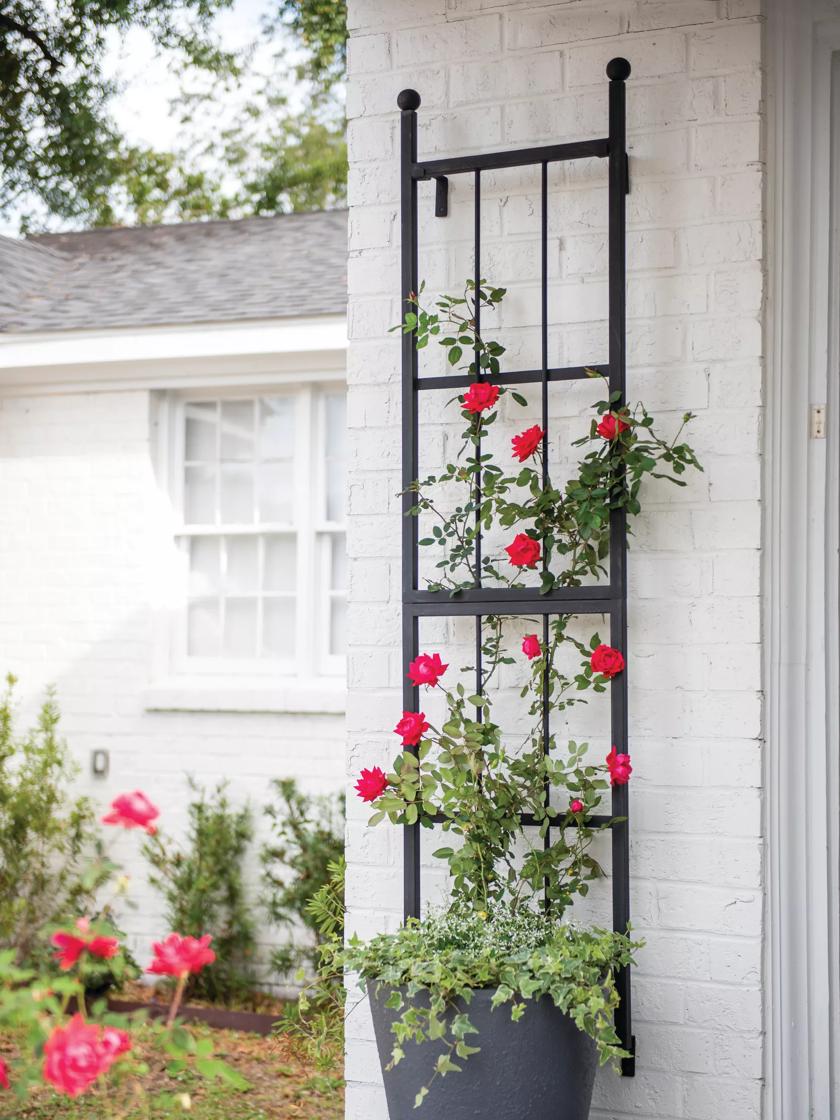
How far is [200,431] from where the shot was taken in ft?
16.2

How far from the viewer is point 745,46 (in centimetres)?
226

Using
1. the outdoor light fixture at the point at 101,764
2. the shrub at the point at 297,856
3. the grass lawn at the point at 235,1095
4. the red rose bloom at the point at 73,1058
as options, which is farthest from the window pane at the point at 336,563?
the red rose bloom at the point at 73,1058

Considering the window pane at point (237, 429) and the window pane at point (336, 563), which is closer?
the window pane at point (336, 563)

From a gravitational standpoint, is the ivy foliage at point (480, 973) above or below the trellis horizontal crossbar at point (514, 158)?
below

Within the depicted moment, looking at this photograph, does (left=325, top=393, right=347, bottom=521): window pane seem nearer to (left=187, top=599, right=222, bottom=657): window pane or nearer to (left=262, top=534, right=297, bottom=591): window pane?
(left=262, top=534, right=297, bottom=591): window pane

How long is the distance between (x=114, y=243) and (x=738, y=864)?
5.29 m

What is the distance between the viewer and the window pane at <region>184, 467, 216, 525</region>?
4938 mm

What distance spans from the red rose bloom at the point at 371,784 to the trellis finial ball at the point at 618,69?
1386 mm

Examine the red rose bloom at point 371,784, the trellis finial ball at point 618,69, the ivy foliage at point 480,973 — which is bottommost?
the ivy foliage at point 480,973

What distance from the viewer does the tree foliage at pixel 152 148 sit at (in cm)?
698

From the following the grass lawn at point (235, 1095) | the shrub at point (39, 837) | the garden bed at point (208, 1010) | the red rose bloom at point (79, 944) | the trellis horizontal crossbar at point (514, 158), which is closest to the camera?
the red rose bloom at point (79, 944)

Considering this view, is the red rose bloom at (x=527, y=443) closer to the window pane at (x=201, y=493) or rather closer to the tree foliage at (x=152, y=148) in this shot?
the window pane at (x=201, y=493)

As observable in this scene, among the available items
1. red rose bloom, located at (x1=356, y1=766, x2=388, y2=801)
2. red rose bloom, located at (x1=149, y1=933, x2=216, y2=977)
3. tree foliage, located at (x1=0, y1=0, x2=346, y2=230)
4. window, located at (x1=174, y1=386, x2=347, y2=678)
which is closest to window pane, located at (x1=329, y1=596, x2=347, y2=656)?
window, located at (x1=174, y1=386, x2=347, y2=678)

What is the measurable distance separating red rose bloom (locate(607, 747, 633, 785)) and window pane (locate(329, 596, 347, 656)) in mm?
2656
